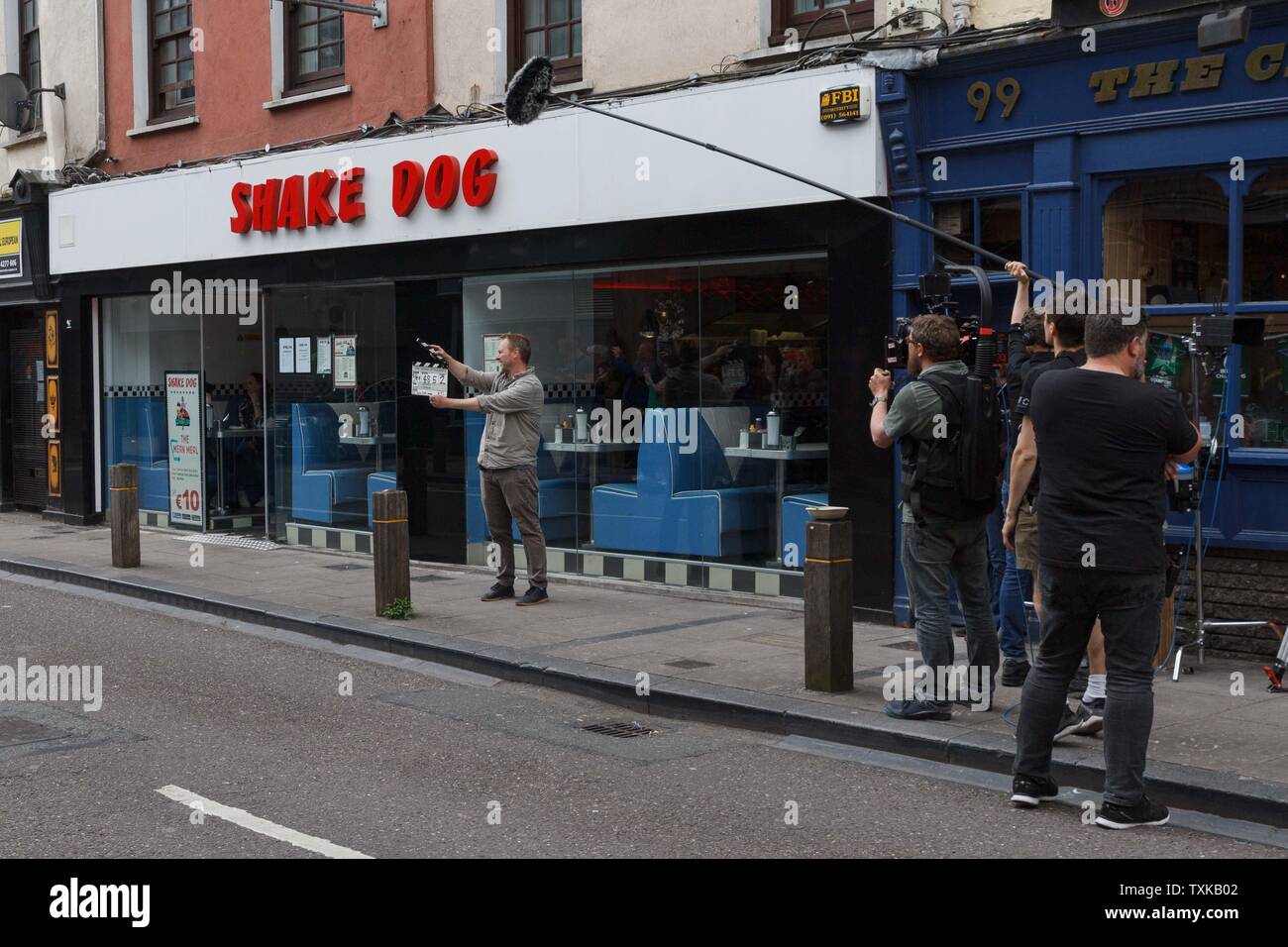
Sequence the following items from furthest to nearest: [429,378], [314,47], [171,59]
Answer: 1. [171,59]
2. [314,47]
3. [429,378]

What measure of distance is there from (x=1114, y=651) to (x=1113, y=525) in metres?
0.50

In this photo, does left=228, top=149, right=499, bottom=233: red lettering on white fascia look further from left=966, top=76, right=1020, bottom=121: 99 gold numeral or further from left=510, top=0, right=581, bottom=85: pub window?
left=966, top=76, right=1020, bottom=121: 99 gold numeral

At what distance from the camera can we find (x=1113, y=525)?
19.1 ft

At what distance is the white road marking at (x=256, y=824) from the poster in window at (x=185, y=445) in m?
11.2

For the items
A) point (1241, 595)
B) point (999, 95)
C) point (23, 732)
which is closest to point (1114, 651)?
point (1241, 595)

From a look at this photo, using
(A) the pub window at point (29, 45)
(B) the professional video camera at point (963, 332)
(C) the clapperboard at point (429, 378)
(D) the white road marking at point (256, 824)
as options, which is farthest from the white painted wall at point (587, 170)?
(D) the white road marking at point (256, 824)

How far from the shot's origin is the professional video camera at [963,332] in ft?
24.9

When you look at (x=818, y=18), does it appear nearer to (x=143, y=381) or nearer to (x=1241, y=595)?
(x=1241, y=595)

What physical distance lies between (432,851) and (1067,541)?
8.99 ft

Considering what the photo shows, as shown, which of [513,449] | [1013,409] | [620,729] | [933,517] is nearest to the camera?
[933,517]

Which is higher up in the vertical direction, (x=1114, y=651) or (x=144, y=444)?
(x=144, y=444)

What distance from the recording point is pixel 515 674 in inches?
366

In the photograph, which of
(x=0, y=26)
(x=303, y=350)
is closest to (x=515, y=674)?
(x=303, y=350)
